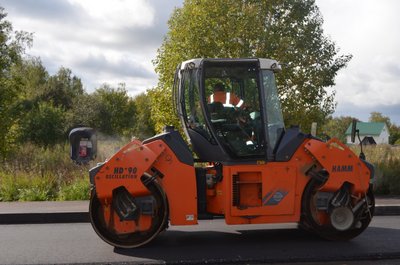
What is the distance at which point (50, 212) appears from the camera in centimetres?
936

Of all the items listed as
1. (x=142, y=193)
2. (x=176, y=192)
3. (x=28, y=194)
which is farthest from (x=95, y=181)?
(x=28, y=194)

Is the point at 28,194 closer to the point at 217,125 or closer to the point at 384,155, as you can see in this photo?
the point at 217,125

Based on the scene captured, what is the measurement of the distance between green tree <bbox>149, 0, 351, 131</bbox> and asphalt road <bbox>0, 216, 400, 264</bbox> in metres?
8.37

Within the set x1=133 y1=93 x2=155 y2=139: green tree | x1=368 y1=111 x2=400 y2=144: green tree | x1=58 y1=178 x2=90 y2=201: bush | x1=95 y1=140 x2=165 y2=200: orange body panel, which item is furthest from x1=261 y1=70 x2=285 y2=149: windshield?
x1=368 y1=111 x2=400 y2=144: green tree

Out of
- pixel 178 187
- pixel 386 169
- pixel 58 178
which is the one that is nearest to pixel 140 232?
pixel 178 187

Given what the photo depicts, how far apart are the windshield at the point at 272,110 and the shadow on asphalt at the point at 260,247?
1.35m

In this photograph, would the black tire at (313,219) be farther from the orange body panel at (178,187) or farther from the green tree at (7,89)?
the green tree at (7,89)

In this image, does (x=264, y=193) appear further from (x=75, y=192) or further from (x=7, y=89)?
(x=7, y=89)

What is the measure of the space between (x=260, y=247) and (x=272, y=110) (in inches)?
72.5

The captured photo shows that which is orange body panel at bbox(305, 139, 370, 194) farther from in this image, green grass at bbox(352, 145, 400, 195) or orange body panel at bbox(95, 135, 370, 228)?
green grass at bbox(352, 145, 400, 195)

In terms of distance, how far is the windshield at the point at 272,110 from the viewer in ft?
24.0

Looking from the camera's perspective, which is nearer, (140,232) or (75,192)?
(140,232)

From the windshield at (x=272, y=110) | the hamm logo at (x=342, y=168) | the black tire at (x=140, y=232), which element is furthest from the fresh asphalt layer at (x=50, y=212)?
the windshield at (x=272, y=110)

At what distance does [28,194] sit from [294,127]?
662 cm
